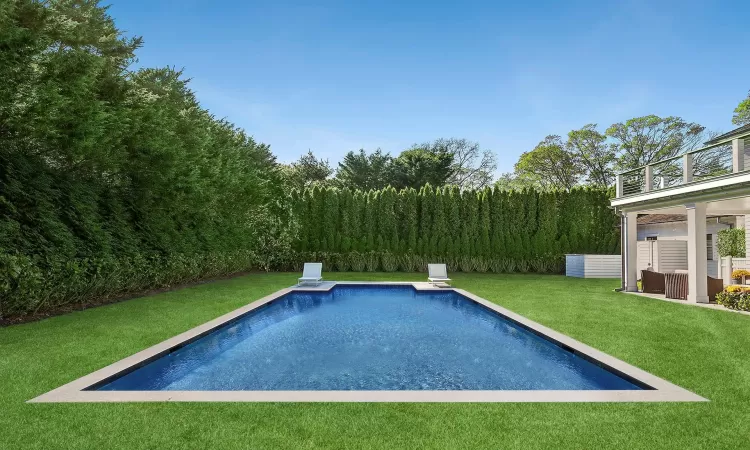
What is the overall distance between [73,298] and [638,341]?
10.9 m

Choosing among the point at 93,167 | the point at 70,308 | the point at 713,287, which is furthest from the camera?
the point at 713,287

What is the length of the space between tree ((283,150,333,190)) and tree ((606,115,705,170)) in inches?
1116

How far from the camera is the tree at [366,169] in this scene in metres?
41.3

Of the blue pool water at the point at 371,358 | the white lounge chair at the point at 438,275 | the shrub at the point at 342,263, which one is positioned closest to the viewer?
the blue pool water at the point at 371,358

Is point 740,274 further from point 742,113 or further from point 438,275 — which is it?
point 742,113

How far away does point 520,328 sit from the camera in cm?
844

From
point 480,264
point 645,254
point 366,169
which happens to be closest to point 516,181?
point 366,169

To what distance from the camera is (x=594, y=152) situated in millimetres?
38500

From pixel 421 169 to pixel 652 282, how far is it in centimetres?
2675

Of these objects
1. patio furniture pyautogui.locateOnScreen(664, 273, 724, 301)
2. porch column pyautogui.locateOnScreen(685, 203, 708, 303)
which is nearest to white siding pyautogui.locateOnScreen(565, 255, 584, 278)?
patio furniture pyautogui.locateOnScreen(664, 273, 724, 301)

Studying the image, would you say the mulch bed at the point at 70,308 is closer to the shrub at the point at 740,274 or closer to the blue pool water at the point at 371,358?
the blue pool water at the point at 371,358

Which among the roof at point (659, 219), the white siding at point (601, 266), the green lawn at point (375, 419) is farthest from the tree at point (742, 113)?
the green lawn at point (375, 419)

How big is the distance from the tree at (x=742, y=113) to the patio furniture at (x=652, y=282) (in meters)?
24.7

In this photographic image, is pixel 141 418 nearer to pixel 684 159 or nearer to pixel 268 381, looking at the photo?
pixel 268 381
